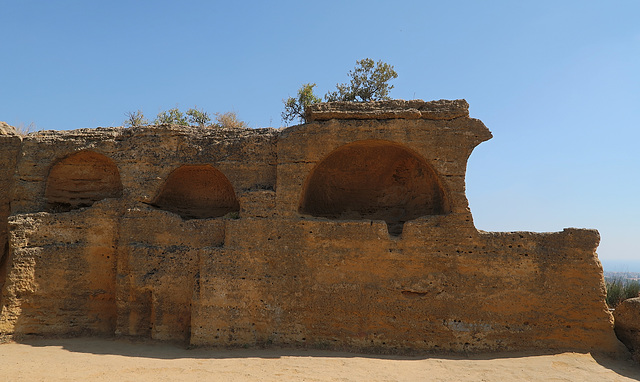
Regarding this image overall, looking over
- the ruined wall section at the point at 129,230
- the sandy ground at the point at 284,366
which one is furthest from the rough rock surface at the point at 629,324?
the ruined wall section at the point at 129,230

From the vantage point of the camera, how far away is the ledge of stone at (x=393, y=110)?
801 centimetres

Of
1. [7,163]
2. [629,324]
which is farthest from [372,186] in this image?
[7,163]

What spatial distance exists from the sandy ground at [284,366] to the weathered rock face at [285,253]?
358 mm

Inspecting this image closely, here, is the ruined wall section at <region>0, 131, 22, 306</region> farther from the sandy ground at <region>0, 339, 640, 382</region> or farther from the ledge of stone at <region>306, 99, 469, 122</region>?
the ledge of stone at <region>306, 99, 469, 122</region>

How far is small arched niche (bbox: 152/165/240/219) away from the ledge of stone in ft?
9.20

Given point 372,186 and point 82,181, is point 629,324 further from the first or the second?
point 82,181

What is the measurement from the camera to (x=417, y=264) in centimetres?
768

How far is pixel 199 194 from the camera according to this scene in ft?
31.7

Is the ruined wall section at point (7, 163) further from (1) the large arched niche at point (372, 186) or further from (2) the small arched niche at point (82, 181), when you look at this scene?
(1) the large arched niche at point (372, 186)

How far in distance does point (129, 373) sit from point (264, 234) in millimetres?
3190

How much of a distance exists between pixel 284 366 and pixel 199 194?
4.62 m

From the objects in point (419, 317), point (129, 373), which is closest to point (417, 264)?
point (419, 317)

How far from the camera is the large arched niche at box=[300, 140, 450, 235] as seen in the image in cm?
916

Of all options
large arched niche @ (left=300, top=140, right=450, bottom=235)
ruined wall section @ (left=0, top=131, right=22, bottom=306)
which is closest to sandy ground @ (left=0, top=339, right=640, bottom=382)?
large arched niche @ (left=300, top=140, right=450, bottom=235)
